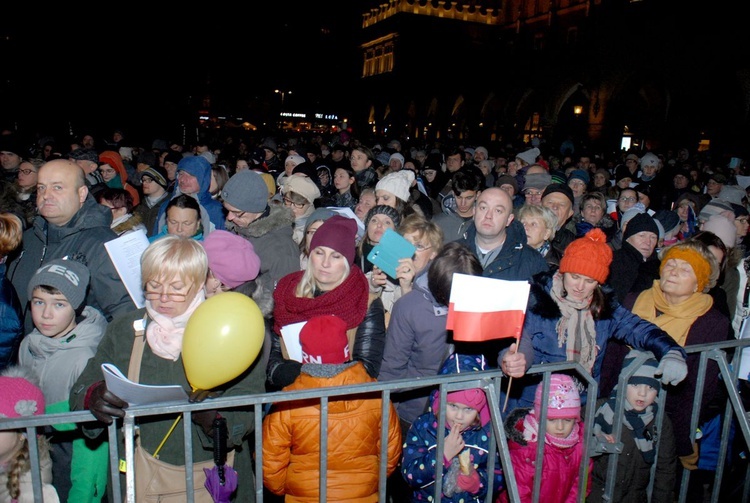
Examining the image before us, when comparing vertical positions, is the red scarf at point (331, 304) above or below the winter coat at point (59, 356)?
above

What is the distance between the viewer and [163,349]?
2703 mm

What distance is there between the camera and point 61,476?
321 cm

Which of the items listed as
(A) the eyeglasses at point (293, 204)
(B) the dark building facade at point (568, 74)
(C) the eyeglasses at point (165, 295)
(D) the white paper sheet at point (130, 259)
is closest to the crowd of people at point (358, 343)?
(C) the eyeglasses at point (165, 295)

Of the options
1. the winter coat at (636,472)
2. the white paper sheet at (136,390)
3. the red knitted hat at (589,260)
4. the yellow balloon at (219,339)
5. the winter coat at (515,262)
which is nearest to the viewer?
the white paper sheet at (136,390)

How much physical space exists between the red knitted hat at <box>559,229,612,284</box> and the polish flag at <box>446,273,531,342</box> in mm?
1131

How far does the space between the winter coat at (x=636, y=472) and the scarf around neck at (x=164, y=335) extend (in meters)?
2.72

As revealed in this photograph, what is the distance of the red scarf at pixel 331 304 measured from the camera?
132 inches

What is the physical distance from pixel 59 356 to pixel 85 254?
1.04 m

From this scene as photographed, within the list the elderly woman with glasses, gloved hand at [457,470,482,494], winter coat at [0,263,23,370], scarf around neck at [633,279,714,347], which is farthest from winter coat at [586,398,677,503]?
winter coat at [0,263,23,370]

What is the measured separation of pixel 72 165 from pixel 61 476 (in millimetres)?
2233

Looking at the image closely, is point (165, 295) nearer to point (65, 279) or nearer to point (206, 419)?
point (206, 419)

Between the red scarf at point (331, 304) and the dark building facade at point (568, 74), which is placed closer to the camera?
the red scarf at point (331, 304)

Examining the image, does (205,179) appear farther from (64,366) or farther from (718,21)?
(718,21)

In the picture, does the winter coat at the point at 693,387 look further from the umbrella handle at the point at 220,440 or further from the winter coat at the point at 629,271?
the umbrella handle at the point at 220,440
